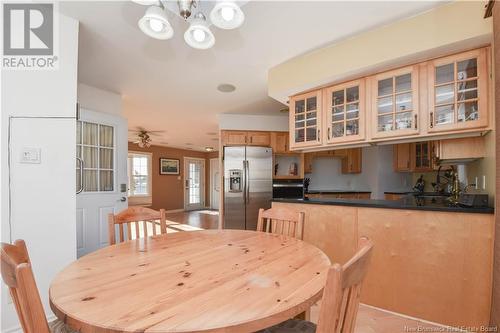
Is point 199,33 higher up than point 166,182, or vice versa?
point 199,33

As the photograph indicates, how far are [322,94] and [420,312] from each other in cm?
213

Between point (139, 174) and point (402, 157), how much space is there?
287 inches

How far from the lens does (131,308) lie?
0.71 meters

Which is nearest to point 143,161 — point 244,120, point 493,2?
point 244,120

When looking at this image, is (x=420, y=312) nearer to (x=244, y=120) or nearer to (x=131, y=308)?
(x=131, y=308)

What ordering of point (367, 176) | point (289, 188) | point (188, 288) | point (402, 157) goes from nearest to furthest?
1. point (188, 288)
2. point (289, 188)
3. point (402, 157)
4. point (367, 176)

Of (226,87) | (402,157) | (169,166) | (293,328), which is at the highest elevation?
(226,87)

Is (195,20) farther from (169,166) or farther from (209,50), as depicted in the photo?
(169,166)

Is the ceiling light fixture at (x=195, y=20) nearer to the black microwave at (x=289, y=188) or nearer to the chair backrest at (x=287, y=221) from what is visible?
the chair backrest at (x=287, y=221)

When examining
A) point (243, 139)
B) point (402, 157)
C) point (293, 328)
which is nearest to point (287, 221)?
point (293, 328)

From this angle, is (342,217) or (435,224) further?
(342,217)

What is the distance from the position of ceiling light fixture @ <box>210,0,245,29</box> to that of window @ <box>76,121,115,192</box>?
2551 mm

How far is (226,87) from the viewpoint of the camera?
11.3ft

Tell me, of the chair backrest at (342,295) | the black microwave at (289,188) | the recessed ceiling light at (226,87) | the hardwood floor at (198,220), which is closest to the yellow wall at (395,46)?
the recessed ceiling light at (226,87)
